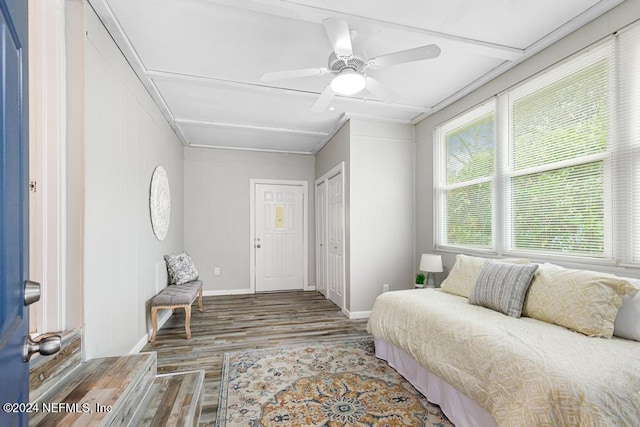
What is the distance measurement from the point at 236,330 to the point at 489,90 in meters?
3.73

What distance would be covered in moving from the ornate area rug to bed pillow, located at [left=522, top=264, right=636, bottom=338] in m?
0.94

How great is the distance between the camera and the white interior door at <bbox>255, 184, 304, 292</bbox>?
17.9ft

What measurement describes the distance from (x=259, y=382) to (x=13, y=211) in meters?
2.11

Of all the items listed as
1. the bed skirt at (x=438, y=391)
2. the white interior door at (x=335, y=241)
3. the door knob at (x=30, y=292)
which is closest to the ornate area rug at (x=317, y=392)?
the bed skirt at (x=438, y=391)

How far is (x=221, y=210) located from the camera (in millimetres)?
5270

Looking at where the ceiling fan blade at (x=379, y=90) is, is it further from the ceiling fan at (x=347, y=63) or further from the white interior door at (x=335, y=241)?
the white interior door at (x=335, y=241)

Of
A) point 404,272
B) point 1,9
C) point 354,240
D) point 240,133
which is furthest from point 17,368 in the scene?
point 240,133

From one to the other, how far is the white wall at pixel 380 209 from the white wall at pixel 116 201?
2330mm

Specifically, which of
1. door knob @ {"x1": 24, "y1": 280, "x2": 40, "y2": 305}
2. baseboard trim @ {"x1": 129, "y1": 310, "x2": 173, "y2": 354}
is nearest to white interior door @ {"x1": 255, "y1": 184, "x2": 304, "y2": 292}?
baseboard trim @ {"x1": 129, "y1": 310, "x2": 173, "y2": 354}

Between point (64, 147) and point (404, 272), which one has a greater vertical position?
point (64, 147)

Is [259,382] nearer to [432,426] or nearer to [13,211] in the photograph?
[432,426]

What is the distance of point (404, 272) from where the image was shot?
397cm

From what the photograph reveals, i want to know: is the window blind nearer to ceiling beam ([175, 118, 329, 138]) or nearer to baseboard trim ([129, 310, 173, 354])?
ceiling beam ([175, 118, 329, 138])

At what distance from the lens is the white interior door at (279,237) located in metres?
5.44
